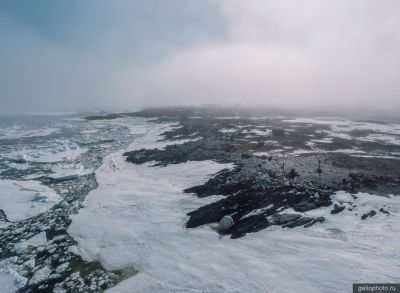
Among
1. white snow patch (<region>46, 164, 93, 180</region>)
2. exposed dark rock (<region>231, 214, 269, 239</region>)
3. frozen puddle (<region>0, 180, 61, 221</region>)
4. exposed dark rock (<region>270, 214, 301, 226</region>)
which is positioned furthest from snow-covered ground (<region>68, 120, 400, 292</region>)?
white snow patch (<region>46, 164, 93, 180</region>)

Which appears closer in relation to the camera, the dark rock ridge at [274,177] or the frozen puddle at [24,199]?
the dark rock ridge at [274,177]

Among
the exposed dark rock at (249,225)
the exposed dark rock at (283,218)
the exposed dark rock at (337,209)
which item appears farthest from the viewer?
the exposed dark rock at (337,209)

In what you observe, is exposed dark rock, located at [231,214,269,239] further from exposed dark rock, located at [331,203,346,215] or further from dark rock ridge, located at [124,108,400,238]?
exposed dark rock, located at [331,203,346,215]

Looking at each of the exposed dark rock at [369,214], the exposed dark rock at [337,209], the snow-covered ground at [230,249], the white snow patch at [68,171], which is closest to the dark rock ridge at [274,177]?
the exposed dark rock at [337,209]

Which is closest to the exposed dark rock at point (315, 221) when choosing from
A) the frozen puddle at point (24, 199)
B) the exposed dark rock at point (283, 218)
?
the exposed dark rock at point (283, 218)

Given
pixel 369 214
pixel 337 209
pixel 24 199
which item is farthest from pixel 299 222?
pixel 24 199

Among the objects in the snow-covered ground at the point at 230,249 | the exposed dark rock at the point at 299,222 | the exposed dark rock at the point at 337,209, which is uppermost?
the exposed dark rock at the point at 337,209

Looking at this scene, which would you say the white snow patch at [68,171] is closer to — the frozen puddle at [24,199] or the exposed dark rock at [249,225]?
the frozen puddle at [24,199]

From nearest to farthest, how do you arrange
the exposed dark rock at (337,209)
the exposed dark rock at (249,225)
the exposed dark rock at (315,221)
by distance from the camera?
the exposed dark rock at (249,225) → the exposed dark rock at (315,221) → the exposed dark rock at (337,209)

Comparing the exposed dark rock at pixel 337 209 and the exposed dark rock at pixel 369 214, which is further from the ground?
the exposed dark rock at pixel 337 209
